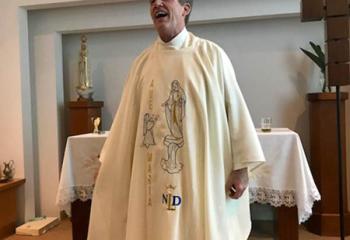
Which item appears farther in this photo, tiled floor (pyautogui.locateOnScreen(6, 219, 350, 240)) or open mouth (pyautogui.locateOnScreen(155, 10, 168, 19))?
tiled floor (pyautogui.locateOnScreen(6, 219, 350, 240))

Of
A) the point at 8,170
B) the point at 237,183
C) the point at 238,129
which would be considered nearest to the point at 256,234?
Result: the point at 237,183

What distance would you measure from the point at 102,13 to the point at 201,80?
2.11m

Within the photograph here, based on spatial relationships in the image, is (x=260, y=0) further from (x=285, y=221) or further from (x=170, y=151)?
(x=170, y=151)

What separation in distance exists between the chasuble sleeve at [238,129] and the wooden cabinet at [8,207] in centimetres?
209

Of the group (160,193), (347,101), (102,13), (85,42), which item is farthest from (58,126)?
(347,101)

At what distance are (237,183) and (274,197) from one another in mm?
975

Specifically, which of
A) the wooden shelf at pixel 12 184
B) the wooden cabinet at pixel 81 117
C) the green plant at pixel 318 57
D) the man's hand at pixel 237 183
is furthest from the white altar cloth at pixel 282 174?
the wooden shelf at pixel 12 184

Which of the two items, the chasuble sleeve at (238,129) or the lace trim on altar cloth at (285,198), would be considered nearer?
the chasuble sleeve at (238,129)

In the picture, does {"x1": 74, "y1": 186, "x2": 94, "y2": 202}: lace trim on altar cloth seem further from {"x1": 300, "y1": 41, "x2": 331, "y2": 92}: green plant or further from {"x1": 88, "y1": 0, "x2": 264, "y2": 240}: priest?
{"x1": 300, "y1": 41, "x2": 331, "y2": 92}: green plant

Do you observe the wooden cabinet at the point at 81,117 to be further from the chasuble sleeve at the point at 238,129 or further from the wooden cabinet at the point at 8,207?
the chasuble sleeve at the point at 238,129

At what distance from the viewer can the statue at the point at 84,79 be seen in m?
3.19

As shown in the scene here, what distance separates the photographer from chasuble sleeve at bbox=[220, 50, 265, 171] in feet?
4.36

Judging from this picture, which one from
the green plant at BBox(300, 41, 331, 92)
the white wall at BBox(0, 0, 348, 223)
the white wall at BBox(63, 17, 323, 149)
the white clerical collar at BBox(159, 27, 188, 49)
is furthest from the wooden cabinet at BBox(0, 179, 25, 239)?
the green plant at BBox(300, 41, 331, 92)

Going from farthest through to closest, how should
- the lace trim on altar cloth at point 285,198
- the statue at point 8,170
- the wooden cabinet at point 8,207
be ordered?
the statue at point 8,170 → the wooden cabinet at point 8,207 → the lace trim on altar cloth at point 285,198
